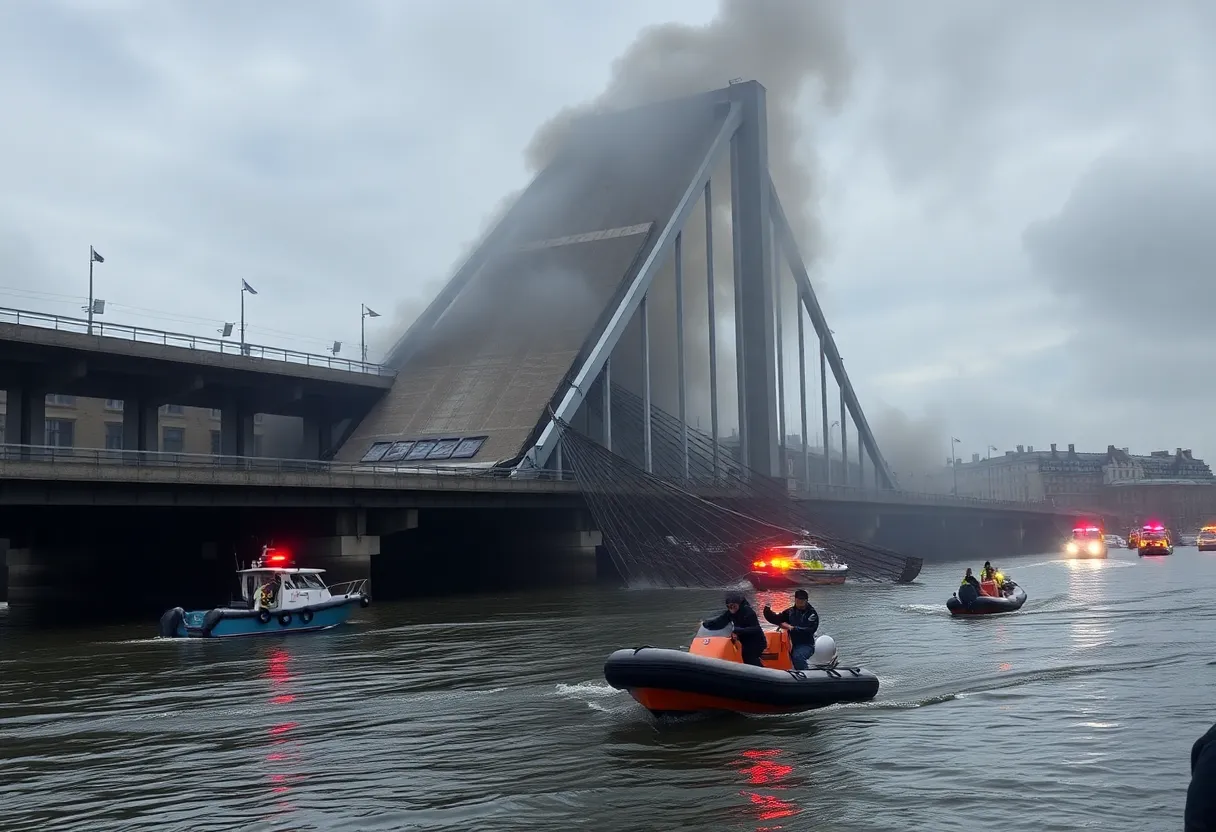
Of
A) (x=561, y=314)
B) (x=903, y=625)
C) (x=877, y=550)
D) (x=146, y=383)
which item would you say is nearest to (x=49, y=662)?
(x=903, y=625)

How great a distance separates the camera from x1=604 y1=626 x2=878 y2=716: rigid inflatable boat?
19859mm

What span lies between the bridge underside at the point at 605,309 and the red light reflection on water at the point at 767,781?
49.0 metres

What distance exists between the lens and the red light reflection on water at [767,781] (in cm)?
1460

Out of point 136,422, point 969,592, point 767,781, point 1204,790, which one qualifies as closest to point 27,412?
point 136,422

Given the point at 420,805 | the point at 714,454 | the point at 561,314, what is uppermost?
the point at 561,314

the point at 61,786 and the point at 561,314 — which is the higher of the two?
the point at 561,314

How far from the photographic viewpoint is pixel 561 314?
262ft

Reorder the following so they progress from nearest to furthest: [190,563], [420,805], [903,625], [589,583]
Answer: [420,805], [903,625], [190,563], [589,583]

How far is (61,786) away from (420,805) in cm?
511

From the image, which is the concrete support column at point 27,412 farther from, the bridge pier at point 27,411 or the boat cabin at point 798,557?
the boat cabin at point 798,557

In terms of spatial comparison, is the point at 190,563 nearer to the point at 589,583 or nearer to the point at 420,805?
the point at 589,583

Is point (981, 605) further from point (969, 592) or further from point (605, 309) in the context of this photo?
point (605, 309)

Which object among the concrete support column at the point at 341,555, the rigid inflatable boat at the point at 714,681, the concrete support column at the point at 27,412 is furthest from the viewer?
the concrete support column at the point at 27,412

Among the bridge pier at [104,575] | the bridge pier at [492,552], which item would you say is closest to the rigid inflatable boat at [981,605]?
the bridge pier at [492,552]
